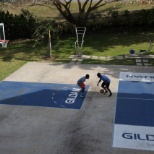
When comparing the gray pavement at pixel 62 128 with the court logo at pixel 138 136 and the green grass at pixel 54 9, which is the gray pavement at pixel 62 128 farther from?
the green grass at pixel 54 9

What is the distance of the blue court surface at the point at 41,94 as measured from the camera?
42.6 feet

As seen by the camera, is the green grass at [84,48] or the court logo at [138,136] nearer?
the court logo at [138,136]

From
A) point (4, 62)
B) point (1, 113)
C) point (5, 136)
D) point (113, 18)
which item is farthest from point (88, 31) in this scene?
point (5, 136)

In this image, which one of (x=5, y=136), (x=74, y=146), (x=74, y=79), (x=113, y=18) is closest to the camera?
(x=74, y=146)

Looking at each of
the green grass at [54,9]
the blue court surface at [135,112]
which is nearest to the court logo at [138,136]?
the blue court surface at [135,112]

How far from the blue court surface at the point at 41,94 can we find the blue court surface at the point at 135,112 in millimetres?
1865

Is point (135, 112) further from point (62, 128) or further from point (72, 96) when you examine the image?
point (62, 128)

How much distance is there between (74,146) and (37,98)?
14.5 feet

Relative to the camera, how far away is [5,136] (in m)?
10.3

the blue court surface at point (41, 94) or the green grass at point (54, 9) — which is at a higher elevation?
the green grass at point (54, 9)

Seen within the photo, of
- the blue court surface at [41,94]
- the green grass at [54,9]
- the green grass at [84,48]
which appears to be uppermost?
the green grass at [54,9]

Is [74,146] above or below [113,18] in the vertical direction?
below

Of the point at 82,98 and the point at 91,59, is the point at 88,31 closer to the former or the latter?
the point at 91,59

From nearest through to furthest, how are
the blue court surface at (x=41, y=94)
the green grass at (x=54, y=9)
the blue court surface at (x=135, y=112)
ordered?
the blue court surface at (x=135, y=112) → the blue court surface at (x=41, y=94) → the green grass at (x=54, y=9)
